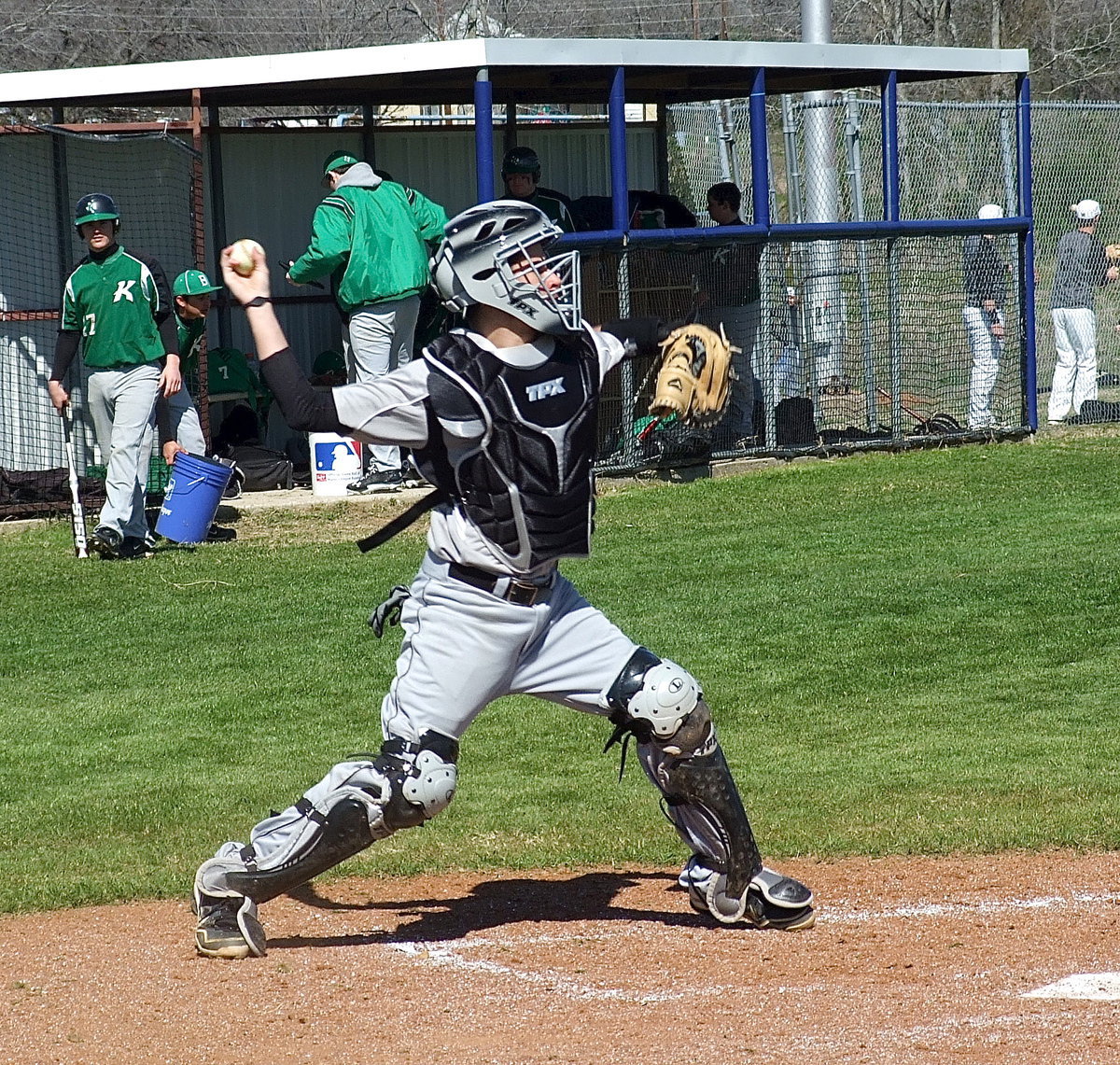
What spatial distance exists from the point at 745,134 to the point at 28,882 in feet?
55.1

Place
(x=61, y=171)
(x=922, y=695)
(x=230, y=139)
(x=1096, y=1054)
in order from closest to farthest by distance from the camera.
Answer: (x=1096, y=1054)
(x=922, y=695)
(x=61, y=171)
(x=230, y=139)

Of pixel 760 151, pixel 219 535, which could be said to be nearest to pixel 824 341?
pixel 760 151

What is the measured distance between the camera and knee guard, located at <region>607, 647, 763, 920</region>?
174 inches

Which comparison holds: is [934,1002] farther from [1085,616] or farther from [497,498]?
[1085,616]

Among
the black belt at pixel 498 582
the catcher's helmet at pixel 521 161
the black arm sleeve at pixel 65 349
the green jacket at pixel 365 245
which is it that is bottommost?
the black belt at pixel 498 582

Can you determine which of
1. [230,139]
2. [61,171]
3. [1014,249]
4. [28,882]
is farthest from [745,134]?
[28,882]

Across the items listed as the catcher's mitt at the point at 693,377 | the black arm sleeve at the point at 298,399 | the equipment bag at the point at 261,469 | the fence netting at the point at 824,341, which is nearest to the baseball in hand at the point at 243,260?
the black arm sleeve at the point at 298,399

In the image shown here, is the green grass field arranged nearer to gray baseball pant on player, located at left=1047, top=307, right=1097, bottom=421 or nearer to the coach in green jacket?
the coach in green jacket

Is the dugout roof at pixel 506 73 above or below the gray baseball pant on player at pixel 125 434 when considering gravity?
above

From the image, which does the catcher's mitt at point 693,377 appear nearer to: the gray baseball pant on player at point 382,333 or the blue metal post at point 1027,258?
the gray baseball pant on player at point 382,333

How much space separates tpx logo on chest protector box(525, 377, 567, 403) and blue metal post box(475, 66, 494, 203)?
750cm

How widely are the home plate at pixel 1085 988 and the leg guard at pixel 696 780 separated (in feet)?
2.60

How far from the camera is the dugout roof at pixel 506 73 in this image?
11844 mm

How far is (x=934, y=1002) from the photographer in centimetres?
397
